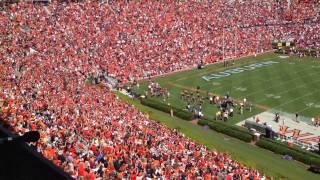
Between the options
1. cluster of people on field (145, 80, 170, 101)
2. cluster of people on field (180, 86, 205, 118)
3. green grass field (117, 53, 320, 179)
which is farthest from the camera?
cluster of people on field (145, 80, 170, 101)

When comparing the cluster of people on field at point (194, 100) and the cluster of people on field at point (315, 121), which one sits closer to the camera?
the cluster of people on field at point (315, 121)

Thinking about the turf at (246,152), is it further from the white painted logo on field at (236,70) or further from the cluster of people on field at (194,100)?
the white painted logo on field at (236,70)

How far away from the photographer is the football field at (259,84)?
3697 centimetres

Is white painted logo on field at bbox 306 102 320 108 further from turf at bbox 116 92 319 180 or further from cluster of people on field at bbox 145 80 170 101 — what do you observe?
cluster of people on field at bbox 145 80 170 101

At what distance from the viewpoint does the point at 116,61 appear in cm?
4841

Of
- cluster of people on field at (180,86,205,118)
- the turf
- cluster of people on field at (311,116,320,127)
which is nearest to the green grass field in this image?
the turf

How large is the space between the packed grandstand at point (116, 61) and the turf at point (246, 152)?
2.51m

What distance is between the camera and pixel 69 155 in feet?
49.5

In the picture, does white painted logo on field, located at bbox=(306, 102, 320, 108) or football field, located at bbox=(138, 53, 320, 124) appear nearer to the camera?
white painted logo on field, located at bbox=(306, 102, 320, 108)

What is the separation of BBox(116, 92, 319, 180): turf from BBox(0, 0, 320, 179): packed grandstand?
2511 mm

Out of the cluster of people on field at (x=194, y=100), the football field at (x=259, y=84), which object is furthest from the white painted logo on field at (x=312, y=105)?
the cluster of people on field at (x=194, y=100)

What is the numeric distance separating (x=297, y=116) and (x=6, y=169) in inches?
1213

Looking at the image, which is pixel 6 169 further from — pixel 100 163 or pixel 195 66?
pixel 195 66

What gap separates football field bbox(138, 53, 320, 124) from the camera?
121ft
